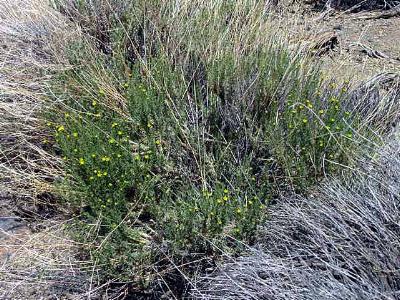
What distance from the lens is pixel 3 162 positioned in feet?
14.2

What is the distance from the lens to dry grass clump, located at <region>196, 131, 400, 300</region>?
274 centimetres

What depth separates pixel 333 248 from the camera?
2959mm

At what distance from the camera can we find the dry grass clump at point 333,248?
274 centimetres

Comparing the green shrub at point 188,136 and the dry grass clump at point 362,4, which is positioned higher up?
the dry grass clump at point 362,4

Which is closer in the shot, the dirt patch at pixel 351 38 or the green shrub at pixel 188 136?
the green shrub at pixel 188 136

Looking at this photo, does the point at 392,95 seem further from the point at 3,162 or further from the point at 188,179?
the point at 3,162

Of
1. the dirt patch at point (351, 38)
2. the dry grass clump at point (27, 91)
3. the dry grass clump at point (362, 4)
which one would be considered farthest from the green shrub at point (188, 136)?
the dry grass clump at point (362, 4)

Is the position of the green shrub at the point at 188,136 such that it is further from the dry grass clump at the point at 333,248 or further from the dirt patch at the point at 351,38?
the dirt patch at the point at 351,38

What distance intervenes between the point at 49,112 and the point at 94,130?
1.67ft

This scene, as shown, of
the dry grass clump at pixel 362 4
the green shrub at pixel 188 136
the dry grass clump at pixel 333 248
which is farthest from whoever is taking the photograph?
the dry grass clump at pixel 362 4

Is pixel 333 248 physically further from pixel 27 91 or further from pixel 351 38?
pixel 351 38

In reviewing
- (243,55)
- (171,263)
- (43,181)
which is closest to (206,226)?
(171,263)

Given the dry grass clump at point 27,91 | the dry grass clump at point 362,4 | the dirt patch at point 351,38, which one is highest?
the dry grass clump at point 362,4

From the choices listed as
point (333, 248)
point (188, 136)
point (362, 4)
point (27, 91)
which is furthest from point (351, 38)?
point (333, 248)
